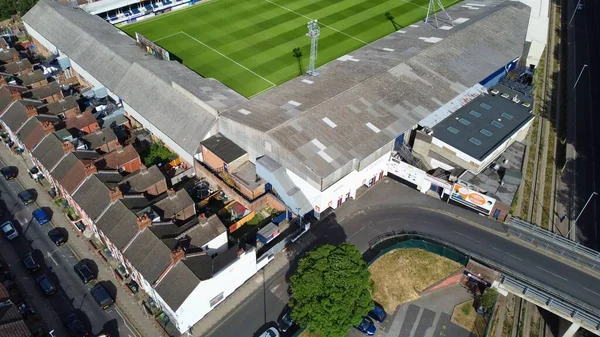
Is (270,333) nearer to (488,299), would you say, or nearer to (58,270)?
(488,299)

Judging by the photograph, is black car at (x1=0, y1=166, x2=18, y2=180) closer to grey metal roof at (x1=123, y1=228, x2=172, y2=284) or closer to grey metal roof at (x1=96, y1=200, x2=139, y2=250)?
grey metal roof at (x1=96, y1=200, x2=139, y2=250)

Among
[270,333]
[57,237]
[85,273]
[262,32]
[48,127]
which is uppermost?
[48,127]

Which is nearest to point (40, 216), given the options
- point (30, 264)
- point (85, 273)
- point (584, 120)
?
point (30, 264)

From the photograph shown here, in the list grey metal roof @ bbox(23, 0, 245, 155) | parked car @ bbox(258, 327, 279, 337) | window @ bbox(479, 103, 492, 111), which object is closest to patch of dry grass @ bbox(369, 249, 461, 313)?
parked car @ bbox(258, 327, 279, 337)

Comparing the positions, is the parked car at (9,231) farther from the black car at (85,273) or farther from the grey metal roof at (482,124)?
the grey metal roof at (482,124)

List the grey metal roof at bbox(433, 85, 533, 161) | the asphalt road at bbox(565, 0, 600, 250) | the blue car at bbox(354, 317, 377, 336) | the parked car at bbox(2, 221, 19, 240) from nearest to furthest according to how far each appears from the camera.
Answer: the blue car at bbox(354, 317, 377, 336)
the parked car at bbox(2, 221, 19, 240)
the asphalt road at bbox(565, 0, 600, 250)
the grey metal roof at bbox(433, 85, 533, 161)

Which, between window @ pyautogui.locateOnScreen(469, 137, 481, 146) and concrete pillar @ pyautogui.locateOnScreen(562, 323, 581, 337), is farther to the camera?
window @ pyautogui.locateOnScreen(469, 137, 481, 146)
